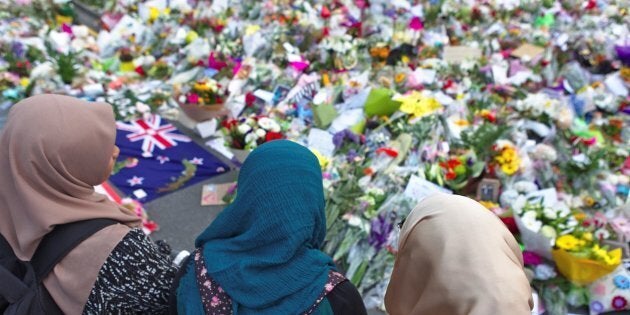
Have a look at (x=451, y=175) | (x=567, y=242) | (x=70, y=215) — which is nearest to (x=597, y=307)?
(x=567, y=242)

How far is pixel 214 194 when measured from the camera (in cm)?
400

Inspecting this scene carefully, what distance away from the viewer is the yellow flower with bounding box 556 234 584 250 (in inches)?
115

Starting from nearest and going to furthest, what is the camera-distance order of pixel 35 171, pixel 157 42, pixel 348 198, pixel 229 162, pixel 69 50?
pixel 35 171
pixel 348 198
pixel 229 162
pixel 69 50
pixel 157 42

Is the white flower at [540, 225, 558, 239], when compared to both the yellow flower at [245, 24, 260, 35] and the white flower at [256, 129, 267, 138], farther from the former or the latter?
the yellow flower at [245, 24, 260, 35]

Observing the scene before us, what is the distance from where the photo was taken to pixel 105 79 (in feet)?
18.0

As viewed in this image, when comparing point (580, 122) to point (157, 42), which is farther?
point (157, 42)

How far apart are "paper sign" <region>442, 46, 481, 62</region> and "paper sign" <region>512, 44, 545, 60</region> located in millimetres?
459

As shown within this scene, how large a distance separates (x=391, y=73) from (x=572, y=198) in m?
2.41

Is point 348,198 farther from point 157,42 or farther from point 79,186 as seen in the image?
point 157,42

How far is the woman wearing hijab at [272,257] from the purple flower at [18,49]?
496 cm

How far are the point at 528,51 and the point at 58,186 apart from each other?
5565 millimetres

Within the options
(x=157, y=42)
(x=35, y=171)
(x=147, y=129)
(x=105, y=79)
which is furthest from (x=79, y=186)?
(x=157, y=42)

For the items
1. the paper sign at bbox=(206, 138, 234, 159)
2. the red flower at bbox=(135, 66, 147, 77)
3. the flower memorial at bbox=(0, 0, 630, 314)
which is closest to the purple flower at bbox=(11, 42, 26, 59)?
the flower memorial at bbox=(0, 0, 630, 314)

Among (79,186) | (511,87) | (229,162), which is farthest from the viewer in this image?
(511,87)
